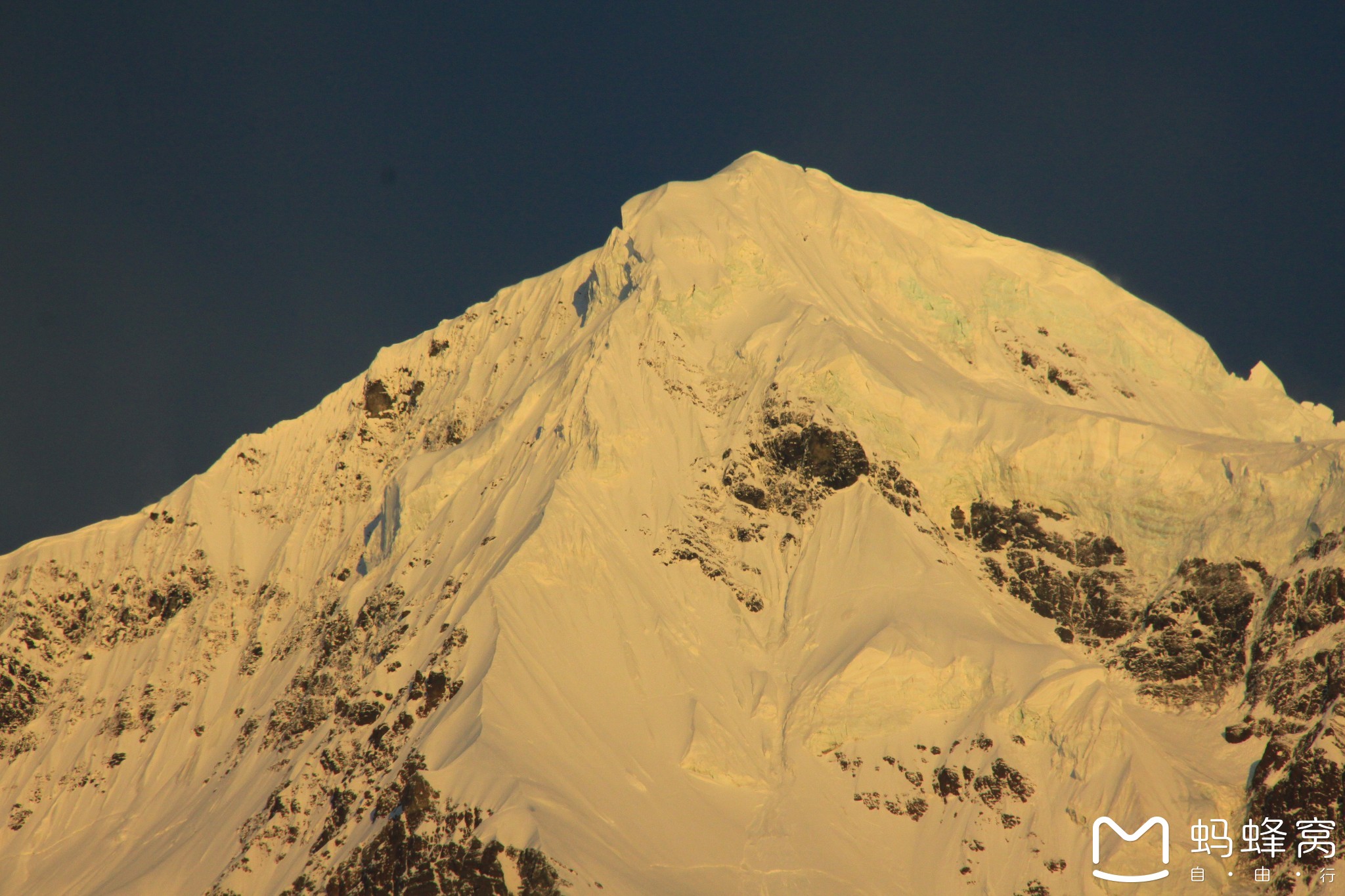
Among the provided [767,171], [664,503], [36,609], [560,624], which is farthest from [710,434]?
[36,609]

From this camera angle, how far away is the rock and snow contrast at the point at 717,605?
368 feet

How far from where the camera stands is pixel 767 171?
566ft

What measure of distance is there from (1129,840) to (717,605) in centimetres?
3647

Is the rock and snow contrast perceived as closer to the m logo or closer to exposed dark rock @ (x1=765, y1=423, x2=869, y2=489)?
exposed dark rock @ (x1=765, y1=423, x2=869, y2=489)

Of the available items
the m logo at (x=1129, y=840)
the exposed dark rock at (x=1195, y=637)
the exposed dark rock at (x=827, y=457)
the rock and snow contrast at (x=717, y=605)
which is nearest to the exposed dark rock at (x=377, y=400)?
the rock and snow contrast at (x=717, y=605)

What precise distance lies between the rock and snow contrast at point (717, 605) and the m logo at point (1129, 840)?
80cm

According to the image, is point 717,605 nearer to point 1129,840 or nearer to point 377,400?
point 1129,840

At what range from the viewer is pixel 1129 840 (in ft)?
361

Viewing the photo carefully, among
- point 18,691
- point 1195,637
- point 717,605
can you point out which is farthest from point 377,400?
point 1195,637

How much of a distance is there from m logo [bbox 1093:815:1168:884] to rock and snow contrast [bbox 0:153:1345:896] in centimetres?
80

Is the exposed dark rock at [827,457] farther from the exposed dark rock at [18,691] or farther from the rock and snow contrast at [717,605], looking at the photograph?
the exposed dark rock at [18,691]

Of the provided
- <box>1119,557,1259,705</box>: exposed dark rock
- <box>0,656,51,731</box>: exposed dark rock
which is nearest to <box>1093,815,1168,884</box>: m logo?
<box>1119,557,1259,705</box>: exposed dark rock

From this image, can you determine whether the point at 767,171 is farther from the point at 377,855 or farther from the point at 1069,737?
the point at 377,855

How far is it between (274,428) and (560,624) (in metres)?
55.3
